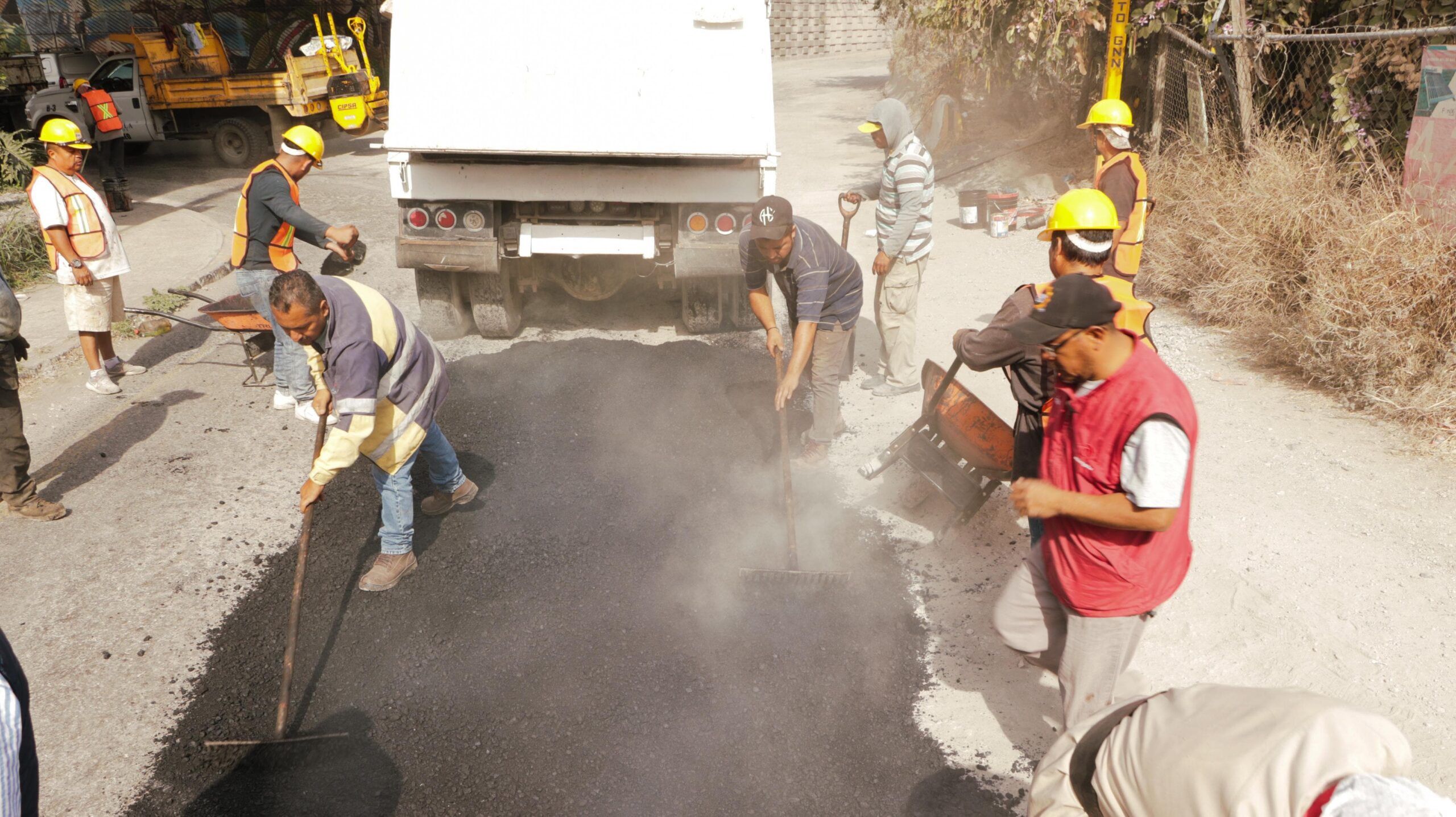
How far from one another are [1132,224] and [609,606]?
11.4 feet

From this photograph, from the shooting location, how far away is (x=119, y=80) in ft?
47.0

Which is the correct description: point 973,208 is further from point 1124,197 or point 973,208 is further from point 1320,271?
point 1124,197

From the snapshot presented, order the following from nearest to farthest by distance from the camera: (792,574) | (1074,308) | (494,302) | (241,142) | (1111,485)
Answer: (1074,308)
(1111,485)
(792,574)
(494,302)
(241,142)

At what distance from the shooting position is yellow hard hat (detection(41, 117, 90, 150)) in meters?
5.69

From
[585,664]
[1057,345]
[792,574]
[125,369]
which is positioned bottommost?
[585,664]

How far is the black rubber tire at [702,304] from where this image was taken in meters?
6.93

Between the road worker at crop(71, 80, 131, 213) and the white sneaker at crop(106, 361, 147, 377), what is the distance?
5716 millimetres

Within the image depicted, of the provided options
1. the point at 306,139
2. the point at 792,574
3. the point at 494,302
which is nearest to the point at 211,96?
the point at 494,302

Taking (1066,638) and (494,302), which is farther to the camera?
(494,302)

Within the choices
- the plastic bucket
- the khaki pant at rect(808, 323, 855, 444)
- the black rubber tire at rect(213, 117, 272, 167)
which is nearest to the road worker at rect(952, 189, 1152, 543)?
the khaki pant at rect(808, 323, 855, 444)

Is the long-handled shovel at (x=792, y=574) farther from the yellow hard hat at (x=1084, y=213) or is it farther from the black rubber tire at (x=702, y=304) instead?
the black rubber tire at (x=702, y=304)

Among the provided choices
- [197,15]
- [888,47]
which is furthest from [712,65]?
[888,47]

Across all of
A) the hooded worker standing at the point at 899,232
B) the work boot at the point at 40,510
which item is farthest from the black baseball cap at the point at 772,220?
the work boot at the point at 40,510

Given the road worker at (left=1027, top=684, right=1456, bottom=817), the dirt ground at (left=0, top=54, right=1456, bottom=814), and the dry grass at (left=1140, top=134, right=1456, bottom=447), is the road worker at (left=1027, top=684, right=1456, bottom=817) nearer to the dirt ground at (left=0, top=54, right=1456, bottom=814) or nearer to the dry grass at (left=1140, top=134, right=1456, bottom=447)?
the dirt ground at (left=0, top=54, right=1456, bottom=814)
